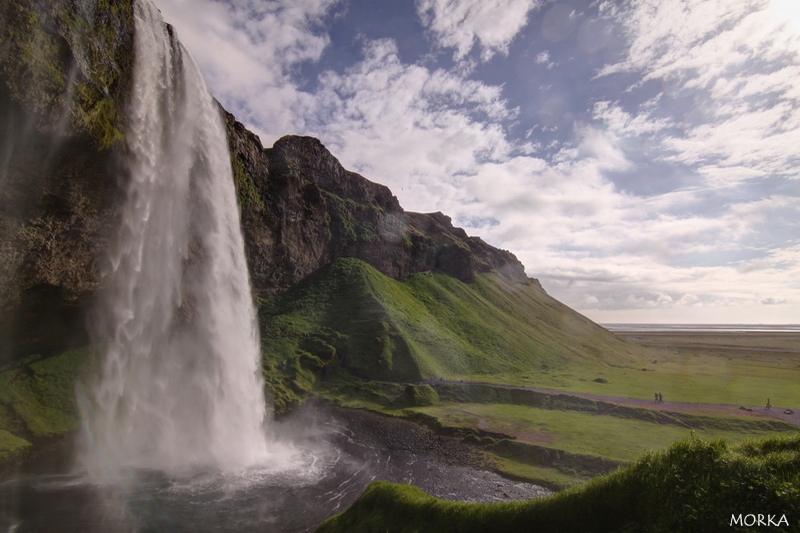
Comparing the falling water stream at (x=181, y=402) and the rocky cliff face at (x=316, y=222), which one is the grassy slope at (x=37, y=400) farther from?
the rocky cliff face at (x=316, y=222)

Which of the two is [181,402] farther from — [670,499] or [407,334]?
[407,334]

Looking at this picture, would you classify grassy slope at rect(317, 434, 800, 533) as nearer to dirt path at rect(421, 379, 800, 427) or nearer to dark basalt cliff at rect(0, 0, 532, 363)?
dark basalt cliff at rect(0, 0, 532, 363)

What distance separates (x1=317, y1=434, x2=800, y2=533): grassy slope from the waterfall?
23.7m

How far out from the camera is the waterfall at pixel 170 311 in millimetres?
30359

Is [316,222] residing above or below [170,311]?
above

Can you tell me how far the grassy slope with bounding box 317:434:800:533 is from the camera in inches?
285

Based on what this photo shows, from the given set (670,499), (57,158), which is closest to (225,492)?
(57,158)

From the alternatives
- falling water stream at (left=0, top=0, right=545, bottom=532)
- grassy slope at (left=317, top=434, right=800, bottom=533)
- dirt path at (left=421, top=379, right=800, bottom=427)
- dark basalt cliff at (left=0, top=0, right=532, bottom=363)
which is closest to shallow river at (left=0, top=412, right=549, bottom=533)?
falling water stream at (left=0, top=0, right=545, bottom=532)

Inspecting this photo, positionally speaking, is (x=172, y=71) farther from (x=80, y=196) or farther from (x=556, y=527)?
(x=556, y=527)

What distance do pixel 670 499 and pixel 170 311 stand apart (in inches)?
1390

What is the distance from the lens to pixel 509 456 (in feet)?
103

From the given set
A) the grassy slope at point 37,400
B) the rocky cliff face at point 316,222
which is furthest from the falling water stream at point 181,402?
the rocky cliff face at point 316,222

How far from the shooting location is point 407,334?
63938 mm

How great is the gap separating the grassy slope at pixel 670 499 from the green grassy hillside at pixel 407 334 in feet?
126
